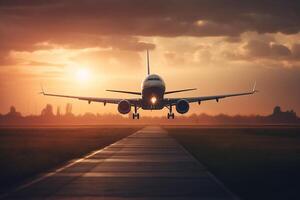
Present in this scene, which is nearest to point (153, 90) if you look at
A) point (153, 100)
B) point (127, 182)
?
point (153, 100)

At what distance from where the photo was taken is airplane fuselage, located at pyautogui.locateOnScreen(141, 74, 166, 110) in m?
66.2

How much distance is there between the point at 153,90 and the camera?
2606 inches

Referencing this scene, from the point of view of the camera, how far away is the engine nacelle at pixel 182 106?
69.5m

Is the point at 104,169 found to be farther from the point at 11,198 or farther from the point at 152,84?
the point at 152,84

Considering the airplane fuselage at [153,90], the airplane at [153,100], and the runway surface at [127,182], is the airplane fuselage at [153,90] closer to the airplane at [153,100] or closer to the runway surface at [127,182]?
the airplane at [153,100]

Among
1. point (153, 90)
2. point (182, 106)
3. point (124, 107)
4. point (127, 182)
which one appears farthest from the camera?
point (182, 106)

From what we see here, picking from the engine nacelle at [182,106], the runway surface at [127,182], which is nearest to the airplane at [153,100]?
the engine nacelle at [182,106]

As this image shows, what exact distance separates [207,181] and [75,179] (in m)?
5.03

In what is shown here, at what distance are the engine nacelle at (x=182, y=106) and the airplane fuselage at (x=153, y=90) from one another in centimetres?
A: 214

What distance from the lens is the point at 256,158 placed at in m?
34.2

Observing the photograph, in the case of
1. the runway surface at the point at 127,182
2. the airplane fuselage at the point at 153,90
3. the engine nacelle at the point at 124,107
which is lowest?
the runway surface at the point at 127,182

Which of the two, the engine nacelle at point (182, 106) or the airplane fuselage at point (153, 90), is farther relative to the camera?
the engine nacelle at point (182, 106)

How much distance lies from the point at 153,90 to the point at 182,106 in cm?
541

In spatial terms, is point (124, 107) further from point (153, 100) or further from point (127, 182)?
point (127, 182)
